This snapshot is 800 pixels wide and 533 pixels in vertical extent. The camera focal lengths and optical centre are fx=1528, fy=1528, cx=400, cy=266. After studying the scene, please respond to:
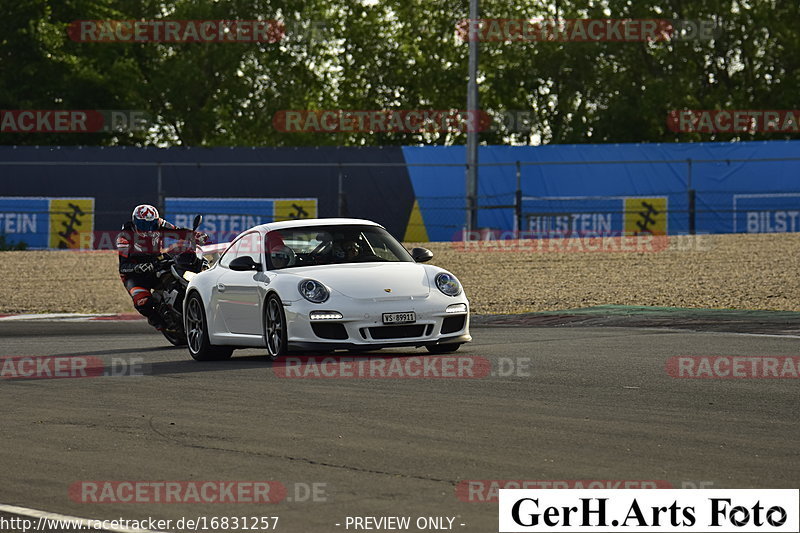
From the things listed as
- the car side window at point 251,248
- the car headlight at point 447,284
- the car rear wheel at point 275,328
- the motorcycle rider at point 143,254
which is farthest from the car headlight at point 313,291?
the motorcycle rider at point 143,254

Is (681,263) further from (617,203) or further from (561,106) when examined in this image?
(561,106)

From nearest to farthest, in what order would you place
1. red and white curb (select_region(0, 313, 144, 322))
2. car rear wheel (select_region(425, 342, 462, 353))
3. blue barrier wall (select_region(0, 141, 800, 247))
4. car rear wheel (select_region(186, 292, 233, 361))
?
1. car rear wheel (select_region(425, 342, 462, 353))
2. car rear wheel (select_region(186, 292, 233, 361))
3. red and white curb (select_region(0, 313, 144, 322))
4. blue barrier wall (select_region(0, 141, 800, 247))

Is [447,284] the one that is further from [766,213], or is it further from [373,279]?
[766,213]

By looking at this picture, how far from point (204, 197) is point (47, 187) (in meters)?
3.66

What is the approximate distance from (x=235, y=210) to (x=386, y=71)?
26916 mm

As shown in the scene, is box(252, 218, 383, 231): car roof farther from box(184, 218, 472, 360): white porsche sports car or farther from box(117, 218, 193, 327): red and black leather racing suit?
box(117, 218, 193, 327): red and black leather racing suit

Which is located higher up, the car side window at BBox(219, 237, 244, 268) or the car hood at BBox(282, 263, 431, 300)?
the car side window at BBox(219, 237, 244, 268)

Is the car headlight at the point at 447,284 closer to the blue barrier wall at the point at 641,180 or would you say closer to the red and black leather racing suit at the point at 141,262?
the red and black leather racing suit at the point at 141,262

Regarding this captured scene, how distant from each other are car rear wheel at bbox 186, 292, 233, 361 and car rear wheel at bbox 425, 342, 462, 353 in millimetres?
2007

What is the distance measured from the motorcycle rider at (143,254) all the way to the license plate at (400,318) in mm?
3988

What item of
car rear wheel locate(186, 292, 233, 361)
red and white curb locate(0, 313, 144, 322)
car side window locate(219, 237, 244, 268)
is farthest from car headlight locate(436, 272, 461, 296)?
red and white curb locate(0, 313, 144, 322)

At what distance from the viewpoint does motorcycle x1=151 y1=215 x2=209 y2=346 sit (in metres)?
16.1

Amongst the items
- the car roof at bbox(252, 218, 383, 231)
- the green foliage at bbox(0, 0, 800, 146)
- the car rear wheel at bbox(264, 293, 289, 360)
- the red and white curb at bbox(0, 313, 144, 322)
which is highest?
the green foliage at bbox(0, 0, 800, 146)

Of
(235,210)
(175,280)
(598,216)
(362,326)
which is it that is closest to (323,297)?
(362,326)
